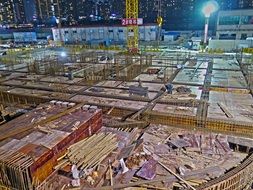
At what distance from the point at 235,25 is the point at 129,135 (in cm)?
3989

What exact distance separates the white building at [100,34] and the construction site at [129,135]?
113ft

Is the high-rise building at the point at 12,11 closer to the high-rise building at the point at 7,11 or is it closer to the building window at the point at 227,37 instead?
the high-rise building at the point at 7,11

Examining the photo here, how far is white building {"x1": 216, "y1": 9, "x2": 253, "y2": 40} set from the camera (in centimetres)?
4025

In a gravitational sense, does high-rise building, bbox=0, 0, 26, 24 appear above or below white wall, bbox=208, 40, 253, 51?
above

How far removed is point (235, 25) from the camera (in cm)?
4128

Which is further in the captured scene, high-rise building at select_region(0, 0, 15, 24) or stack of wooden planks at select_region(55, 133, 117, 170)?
high-rise building at select_region(0, 0, 15, 24)

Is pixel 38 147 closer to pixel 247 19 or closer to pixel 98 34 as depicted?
pixel 247 19

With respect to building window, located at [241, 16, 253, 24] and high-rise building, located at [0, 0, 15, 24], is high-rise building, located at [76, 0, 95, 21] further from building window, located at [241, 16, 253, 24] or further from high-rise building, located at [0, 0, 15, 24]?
building window, located at [241, 16, 253, 24]

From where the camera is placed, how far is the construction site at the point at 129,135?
24.8 feet

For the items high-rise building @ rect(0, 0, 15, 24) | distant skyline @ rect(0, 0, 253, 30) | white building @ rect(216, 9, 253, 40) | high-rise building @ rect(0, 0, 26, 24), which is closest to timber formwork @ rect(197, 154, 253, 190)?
white building @ rect(216, 9, 253, 40)

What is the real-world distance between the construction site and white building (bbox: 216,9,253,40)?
25731 mm

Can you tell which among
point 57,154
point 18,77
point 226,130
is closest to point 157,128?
point 226,130

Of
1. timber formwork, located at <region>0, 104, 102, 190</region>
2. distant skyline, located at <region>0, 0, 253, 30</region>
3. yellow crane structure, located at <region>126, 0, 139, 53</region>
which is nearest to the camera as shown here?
timber formwork, located at <region>0, 104, 102, 190</region>

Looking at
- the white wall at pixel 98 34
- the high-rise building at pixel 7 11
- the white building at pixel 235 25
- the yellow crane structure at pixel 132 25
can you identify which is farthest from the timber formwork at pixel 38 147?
the high-rise building at pixel 7 11
